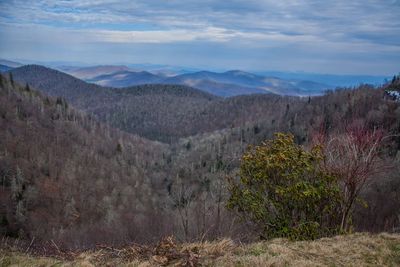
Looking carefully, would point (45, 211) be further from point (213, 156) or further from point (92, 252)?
point (92, 252)

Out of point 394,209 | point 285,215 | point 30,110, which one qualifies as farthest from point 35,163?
point 285,215

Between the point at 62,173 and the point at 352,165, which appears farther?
the point at 62,173

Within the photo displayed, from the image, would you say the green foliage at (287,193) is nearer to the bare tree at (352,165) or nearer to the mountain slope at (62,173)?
the bare tree at (352,165)

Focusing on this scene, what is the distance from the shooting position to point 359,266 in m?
8.90

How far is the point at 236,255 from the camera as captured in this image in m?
9.23

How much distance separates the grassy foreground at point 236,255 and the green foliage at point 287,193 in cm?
212

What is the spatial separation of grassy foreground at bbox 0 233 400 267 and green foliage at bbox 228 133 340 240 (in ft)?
6.95

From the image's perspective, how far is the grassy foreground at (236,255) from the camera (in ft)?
28.6

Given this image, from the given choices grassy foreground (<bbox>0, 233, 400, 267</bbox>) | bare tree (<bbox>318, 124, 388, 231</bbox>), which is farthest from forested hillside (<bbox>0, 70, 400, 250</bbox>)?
grassy foreground (<bbox>0, 233, 400, 267</bbox>)

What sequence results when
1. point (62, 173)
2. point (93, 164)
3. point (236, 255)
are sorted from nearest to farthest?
point (236, 255) < point (62, 173) < point (93, 164)

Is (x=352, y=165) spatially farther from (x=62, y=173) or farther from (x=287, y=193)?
(x=62, y=173)

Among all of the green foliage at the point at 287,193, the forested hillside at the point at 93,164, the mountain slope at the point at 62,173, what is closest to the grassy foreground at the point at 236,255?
the green foliage at the point at 287,193

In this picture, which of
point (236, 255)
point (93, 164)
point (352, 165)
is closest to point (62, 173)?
point (93, 164)

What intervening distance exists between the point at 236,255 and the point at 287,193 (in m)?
3.63
